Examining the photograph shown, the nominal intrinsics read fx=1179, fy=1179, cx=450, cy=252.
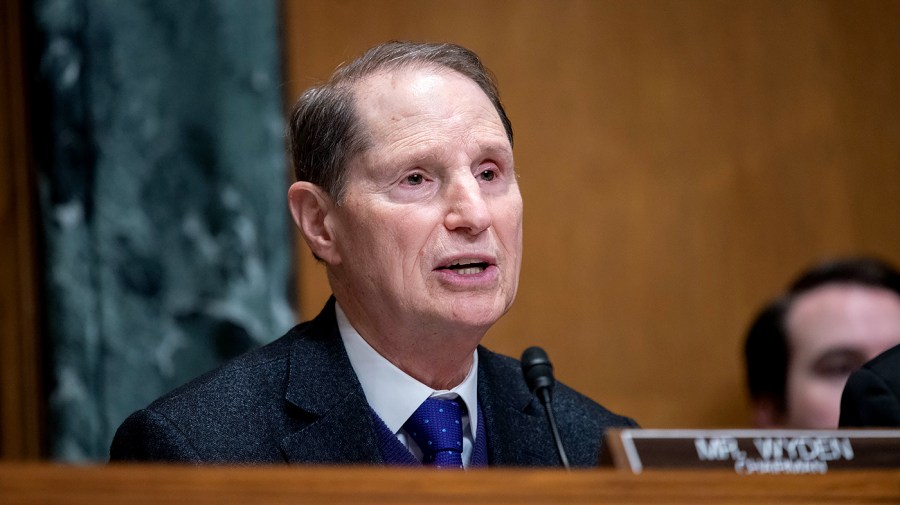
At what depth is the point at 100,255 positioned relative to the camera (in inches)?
130

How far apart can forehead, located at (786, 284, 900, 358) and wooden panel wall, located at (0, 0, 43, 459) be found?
2.19 m

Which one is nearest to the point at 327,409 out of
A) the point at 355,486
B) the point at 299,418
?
the point at 299,418

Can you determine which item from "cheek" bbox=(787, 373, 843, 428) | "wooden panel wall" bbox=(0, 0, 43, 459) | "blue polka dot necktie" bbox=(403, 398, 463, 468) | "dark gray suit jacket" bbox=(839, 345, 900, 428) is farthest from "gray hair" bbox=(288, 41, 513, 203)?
"cheek" bbox=(787, 373, 843, 428)

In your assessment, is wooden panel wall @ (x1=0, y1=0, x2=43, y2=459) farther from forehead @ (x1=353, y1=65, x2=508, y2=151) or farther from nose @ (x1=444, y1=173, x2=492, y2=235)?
nose @ (x1=444, y1=173, x2=492, y2=235)

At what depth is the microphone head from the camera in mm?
2088

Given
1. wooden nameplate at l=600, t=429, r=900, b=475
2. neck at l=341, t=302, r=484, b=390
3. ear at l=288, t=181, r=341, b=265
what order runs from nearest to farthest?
wooden nameplate at l=600, t=429, r=900, b=475, neck at l=341, t=302, r=484, b=390, ear at l=288, t=181, r=341, b=265

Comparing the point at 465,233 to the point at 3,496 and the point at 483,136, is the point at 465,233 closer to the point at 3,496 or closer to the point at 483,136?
the point at 483,136

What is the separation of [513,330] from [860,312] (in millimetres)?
1034

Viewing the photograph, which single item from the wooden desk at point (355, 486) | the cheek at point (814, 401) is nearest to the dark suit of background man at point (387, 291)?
the wooden desk at point (355, 486)

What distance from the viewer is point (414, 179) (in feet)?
7.17

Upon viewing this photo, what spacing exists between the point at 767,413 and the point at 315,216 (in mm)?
1743

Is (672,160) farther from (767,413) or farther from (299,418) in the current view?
(299,418)

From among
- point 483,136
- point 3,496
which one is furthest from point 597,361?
point 3,496

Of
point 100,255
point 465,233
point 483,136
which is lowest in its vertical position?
point 100,255
